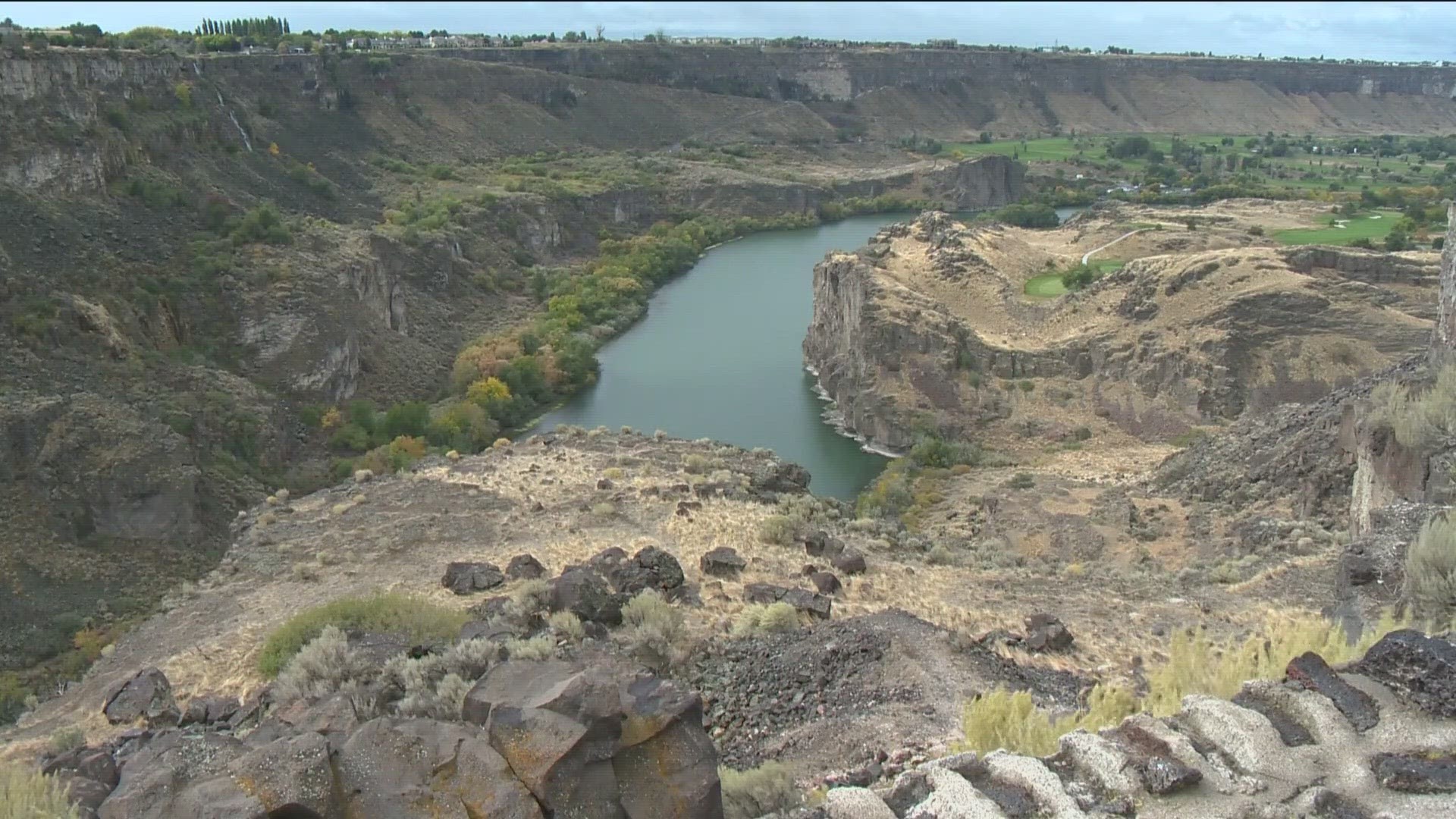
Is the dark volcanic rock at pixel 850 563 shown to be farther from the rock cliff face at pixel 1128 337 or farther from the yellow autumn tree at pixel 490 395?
the yellow autumn tree at pixel 490 395

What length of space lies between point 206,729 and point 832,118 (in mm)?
100897

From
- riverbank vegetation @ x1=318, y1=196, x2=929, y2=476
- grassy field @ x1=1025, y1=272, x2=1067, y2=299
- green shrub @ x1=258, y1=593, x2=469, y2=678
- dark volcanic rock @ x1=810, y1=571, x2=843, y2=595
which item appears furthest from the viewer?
grassy field @ x1=1025, y1=272, x2=1067, y2=299

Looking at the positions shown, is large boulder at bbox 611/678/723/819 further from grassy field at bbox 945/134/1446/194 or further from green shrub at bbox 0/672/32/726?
grassy field at bbox 945/134/1446/194

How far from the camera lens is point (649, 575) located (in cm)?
1395

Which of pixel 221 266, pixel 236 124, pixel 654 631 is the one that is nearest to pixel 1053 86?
pixel 236 124

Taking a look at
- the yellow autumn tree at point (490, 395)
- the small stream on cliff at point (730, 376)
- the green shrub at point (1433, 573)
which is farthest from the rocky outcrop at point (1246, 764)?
the yellow autumn tree at point (490, 395)

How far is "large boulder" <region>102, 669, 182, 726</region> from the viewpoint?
11.0 metres

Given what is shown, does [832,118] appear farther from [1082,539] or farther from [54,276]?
[1082,539]

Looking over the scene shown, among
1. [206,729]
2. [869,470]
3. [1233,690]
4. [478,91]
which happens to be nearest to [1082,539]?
[869,470]

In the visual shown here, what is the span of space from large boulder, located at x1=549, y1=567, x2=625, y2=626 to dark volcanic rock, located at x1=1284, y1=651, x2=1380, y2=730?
24.5 ft

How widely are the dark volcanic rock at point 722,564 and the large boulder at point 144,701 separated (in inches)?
256

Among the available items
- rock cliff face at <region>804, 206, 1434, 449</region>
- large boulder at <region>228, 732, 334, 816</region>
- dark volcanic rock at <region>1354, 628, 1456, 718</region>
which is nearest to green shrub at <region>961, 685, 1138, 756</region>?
dark volcanic rock at <region>1354, 628, 1456, 718</region>

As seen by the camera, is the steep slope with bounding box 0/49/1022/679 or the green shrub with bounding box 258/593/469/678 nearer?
the green shrub with bounding box 258/593/469/678

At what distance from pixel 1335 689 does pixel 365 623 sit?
9742 mm
